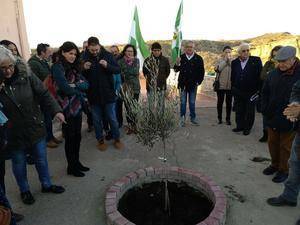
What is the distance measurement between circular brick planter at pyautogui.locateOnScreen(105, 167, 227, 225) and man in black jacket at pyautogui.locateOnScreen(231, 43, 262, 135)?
2.68 meters

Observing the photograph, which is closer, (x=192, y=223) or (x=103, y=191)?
(x=192, y=223)

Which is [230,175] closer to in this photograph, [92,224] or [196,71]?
[92,224]

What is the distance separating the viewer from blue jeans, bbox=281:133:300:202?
11.5ft

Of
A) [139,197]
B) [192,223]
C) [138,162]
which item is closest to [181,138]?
[138,162]

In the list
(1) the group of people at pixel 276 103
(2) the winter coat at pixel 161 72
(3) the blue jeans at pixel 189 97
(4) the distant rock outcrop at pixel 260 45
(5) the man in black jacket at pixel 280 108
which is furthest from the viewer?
(4) the distant rock outcrop at pixel 260 45

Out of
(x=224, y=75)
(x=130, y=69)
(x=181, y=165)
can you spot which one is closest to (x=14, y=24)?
(x=130, y=69)

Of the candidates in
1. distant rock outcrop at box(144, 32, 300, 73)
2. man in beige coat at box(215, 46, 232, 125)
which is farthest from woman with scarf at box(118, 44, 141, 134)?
distant rock outcrop at box(144, 32, 300, 73)

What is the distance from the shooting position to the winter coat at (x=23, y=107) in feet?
11.0

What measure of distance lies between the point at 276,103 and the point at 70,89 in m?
3.00

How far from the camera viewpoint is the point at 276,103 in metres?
4.26

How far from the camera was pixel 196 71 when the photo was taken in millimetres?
6668

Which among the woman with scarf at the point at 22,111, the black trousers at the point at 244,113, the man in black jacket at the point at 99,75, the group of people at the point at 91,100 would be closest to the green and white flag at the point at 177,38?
the group of people at the point at 91,100

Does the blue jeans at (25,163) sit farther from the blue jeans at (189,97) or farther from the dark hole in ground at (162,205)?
the blue jeans at (189,97)

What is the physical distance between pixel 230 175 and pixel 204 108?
4.42 meters
